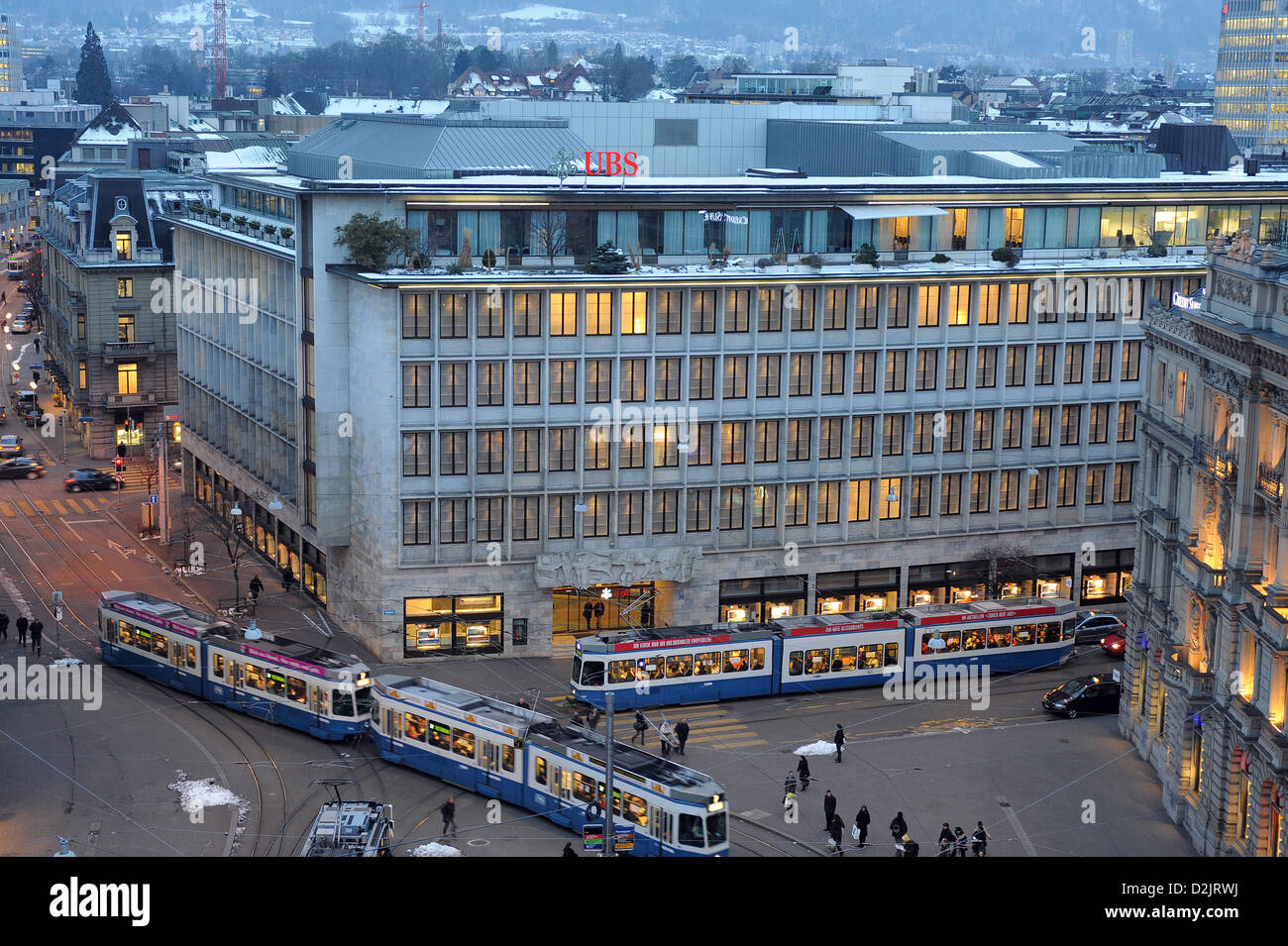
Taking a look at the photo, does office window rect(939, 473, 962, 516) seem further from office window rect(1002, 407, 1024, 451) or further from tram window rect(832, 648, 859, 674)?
tram window rect(832, 648, 859, 674)

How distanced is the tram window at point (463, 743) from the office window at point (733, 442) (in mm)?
24611

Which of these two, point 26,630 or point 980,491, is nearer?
point 26,630

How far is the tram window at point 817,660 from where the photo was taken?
249 feet

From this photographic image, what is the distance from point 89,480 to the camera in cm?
12006

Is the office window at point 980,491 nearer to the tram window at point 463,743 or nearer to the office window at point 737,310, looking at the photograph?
the office window at point 737,310

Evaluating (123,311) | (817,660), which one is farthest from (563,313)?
(123,311)

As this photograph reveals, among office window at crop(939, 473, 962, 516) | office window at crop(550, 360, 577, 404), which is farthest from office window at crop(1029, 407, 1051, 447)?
office window at crop(550, 360, 577, 404)

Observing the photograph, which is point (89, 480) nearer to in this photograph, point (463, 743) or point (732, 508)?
point (732, 508)

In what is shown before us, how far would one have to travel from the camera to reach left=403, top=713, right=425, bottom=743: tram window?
2539 inches

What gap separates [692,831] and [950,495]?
120 feet

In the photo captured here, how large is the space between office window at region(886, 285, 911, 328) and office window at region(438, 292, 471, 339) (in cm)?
2161

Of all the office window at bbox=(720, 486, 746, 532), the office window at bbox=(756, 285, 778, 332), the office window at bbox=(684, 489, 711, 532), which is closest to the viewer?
the office window at bbox=(756, 285, 778, 332)

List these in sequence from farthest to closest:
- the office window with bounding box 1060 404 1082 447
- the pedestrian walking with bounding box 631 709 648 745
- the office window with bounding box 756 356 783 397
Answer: the office window with bounding box 1060 404 1082 447 → the office window with bounding box 756 356 783 397 → the pedestrian walking with bounding box 631 709 648 745
